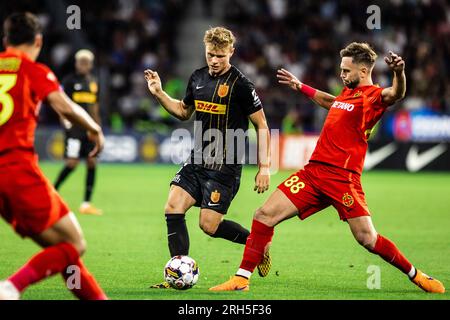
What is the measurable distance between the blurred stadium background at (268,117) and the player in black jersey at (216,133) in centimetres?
99

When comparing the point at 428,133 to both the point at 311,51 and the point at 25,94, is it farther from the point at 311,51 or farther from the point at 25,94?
the point at 25,94

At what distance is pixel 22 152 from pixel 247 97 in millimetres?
2728

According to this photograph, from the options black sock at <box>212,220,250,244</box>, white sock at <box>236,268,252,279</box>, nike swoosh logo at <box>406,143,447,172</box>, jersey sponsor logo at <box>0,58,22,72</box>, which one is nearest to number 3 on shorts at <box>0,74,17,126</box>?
jersey sponsor logo at <box>0,58,22,72</box>

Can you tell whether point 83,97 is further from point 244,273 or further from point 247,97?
point 244,273

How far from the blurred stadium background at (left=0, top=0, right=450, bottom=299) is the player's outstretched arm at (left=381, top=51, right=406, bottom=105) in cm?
202

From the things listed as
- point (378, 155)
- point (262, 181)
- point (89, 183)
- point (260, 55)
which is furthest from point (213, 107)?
point (260, 55)

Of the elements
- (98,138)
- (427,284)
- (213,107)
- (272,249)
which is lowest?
(272,249)

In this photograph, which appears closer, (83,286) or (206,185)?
(83,286)

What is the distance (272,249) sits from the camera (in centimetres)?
1020

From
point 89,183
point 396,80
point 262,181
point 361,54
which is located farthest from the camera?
point 89,183

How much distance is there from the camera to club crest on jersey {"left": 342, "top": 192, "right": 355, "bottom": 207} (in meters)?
7.35

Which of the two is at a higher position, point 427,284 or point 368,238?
point 368,238

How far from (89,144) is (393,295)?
25.0ft

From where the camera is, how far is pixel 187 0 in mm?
29859
